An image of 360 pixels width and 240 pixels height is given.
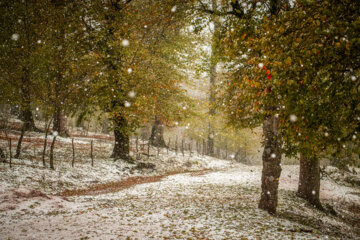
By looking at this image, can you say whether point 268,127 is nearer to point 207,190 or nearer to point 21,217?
point 207,190

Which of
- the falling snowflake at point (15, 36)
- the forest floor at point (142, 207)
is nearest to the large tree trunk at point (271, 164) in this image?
the forest floor at point (142, 207)

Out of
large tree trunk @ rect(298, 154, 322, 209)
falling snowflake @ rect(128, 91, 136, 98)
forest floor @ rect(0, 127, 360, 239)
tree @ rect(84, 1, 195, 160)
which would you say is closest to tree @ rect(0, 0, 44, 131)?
tree @ rect(84, 1, 195, 160)

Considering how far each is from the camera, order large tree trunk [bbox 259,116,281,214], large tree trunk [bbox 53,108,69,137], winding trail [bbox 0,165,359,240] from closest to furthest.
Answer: winding trail [bbox 0,165,359,240] → large tree trunk [bbox 259,116,281,214] → large tree trunk [bbox 53,108,69,137]

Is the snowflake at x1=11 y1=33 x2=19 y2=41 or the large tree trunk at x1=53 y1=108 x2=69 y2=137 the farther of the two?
the large tree trunk at x1=53 y1=108 x2=69 y2=137

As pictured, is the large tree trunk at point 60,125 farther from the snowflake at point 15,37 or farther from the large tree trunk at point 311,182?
the large tree trunk at point 311,182

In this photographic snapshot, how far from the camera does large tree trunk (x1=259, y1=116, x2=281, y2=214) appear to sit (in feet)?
26.5

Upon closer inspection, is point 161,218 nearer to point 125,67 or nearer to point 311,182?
point 311,182

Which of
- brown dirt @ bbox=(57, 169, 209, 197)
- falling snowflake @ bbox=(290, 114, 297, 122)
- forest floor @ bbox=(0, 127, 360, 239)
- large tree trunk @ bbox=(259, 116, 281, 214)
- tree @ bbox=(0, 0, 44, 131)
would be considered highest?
tree @ bbox=(0, 0, 44, 131)

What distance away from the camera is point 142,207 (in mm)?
8844

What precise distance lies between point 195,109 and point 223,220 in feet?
45.0

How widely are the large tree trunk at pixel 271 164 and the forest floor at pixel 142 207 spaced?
59cm

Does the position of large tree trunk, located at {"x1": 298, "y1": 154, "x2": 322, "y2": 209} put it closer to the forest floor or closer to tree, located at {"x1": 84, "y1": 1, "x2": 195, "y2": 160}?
the forest floor

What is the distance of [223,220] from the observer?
7.55 m

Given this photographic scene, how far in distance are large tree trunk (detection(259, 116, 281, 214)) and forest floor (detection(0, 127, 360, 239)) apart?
23.2 inches
